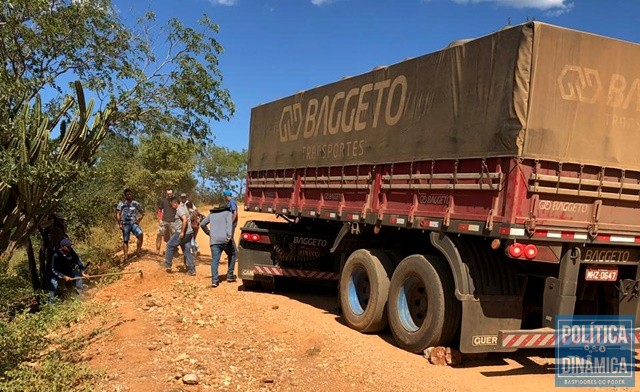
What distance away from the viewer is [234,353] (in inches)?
235

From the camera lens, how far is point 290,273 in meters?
9.52

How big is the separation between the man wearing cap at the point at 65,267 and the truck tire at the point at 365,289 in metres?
5.33

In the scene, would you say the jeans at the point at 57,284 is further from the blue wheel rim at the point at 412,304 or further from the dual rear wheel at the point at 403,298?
the blue wheel rim at the point at 412,304

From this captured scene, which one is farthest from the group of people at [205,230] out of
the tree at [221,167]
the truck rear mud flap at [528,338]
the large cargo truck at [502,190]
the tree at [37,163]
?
the tree at [221,167]

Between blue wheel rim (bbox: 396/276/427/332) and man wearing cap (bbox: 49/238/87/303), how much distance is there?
20.9ft

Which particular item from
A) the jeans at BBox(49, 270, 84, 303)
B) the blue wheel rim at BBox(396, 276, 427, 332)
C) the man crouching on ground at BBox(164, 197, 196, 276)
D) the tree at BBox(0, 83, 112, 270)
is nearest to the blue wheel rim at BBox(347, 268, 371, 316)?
the blue wheel rim at BBox(396, 276, 427, 332)

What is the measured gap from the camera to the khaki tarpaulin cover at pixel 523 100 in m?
5.06

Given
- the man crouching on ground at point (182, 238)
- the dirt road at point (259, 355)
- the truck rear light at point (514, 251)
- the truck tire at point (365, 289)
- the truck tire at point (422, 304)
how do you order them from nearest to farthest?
the truck rear light at point (514, 251) → the dirt road at point (259, 355) → the truck tire at point (422, 304) → the truck tire at point (365, 289) → the man crouching on ground at point (182, 238)

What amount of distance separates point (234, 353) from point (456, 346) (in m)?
2.42

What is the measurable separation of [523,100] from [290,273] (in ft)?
18.1

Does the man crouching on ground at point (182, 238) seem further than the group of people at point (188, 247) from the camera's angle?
Yes

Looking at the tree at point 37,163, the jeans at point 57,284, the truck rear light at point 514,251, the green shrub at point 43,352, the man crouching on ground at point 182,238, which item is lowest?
the green shrub at point 43,352

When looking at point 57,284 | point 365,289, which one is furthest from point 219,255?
point 365,289

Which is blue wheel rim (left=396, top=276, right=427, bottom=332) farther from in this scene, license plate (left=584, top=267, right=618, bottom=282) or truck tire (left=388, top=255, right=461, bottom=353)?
license plate (left=584, top=267, right=618, bottom=282)
